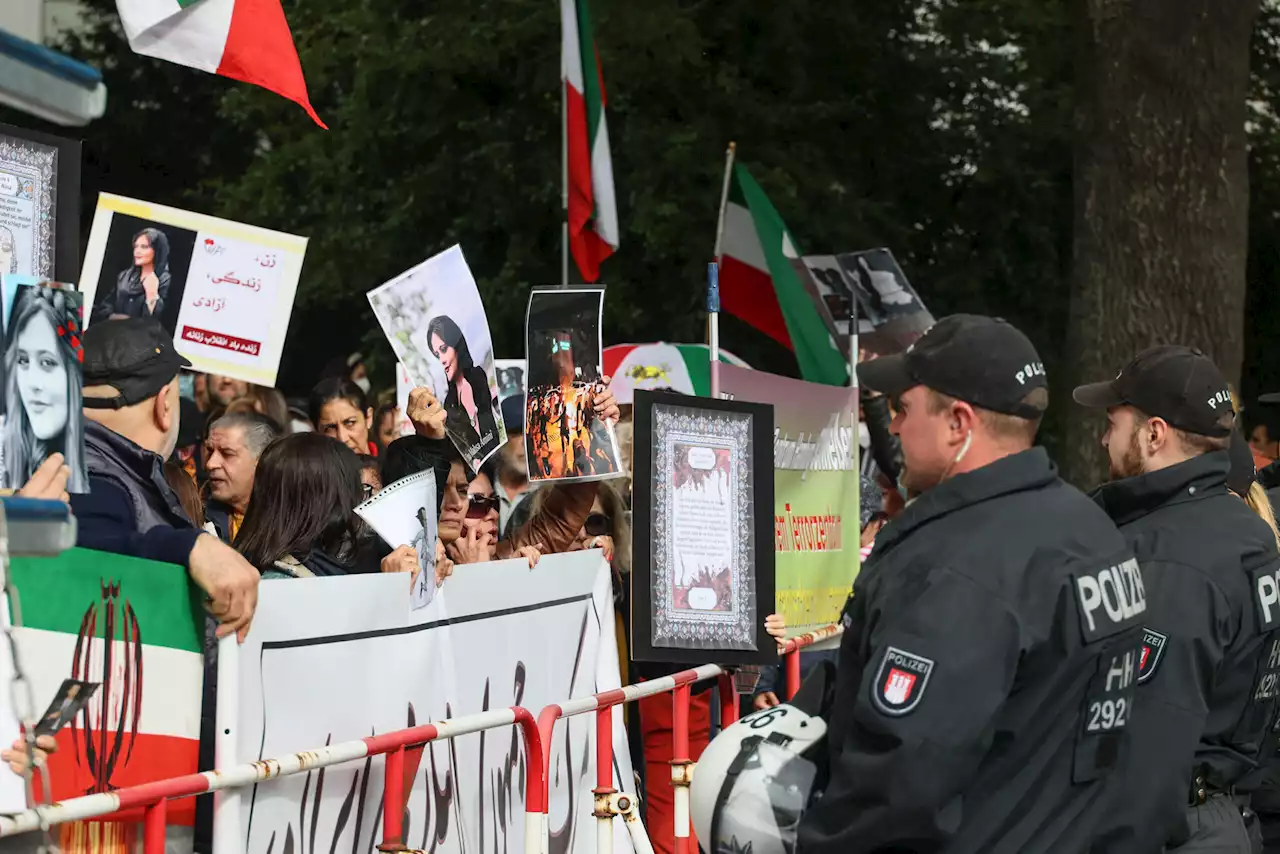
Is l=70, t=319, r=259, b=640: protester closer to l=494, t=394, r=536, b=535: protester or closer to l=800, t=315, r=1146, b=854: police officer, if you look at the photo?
l=800, t=315, r=1146, b=854: police officer

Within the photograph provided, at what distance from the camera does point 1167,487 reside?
500 cm

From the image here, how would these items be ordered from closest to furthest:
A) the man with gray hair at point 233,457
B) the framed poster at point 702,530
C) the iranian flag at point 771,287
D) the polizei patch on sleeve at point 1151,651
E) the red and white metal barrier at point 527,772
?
the red and white metal barrier at point 527,772, the polizei patch on sleeve at point 1151,651, the framed poster at point 702,530, the man with gray hair at point 233,457, the iranian flag at point 771,287

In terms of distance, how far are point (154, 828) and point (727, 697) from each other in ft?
11.5

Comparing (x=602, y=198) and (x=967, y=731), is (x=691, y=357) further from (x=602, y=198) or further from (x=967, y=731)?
(x=967, y=731)

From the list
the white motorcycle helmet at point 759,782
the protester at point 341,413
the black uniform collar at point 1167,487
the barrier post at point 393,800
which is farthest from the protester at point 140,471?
the protester at point 341,413

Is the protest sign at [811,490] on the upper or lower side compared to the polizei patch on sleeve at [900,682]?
upper

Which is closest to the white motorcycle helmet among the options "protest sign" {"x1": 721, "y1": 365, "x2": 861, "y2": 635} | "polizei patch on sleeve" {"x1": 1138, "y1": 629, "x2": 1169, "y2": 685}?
"polizei patch on sleeve" {"x1": 1138, "y1": 629, "x2": 1169, "y2": 685}

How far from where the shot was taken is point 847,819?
11.3 ft

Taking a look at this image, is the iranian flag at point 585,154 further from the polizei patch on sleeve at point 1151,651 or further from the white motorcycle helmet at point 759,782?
the white motorcycle helmet at point 759,782

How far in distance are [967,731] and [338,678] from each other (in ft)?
6.08

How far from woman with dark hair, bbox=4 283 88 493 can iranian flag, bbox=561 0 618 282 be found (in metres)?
8.68

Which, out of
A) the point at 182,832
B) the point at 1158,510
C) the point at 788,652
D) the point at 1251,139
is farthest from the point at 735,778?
the point at 1251,139

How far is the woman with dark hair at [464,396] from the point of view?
614 centimetres

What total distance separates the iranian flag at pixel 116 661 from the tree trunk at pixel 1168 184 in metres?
9.55
